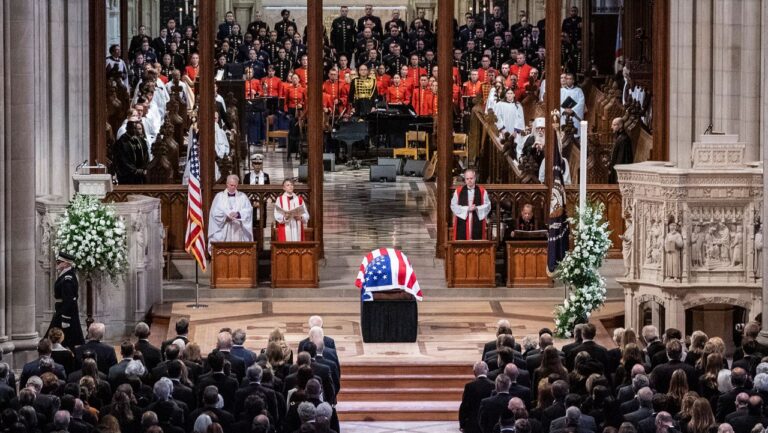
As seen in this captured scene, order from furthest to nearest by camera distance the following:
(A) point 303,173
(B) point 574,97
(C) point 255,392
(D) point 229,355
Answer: (A) point 303,173
(B) point 574,97
(D) point 229,355
(C) point 255,392

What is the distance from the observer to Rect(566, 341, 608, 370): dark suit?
22469 mm

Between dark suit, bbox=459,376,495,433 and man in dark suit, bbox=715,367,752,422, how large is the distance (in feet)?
8.22

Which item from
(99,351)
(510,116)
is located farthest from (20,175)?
(510,116)

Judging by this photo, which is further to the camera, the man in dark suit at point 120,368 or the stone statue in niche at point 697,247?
the stone statue in niche at point 697,247

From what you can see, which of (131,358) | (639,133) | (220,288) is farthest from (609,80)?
(131,358)

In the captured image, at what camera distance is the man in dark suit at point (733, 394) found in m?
19.9

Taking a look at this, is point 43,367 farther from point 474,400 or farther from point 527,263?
point 527,263

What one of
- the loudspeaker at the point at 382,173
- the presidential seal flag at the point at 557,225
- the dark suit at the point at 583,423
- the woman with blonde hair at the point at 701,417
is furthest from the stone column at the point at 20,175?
the loudspeaker at the point at 382,173

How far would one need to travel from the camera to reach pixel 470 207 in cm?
3077

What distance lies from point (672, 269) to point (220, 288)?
296 inches

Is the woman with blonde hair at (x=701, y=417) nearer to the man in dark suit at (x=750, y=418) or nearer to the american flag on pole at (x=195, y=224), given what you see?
the man in dark suit at (x=750, y=418)

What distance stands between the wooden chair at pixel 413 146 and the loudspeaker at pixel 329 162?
127 cm

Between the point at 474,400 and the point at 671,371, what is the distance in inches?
79.2

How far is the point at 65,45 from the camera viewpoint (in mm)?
31781
